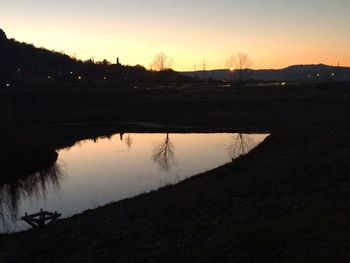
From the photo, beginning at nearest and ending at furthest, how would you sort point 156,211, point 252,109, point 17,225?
point 156,211 → point 17,225 → point 252,109

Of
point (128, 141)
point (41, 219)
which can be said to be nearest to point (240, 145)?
point (128, 141)

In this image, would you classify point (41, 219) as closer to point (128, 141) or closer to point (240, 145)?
point (240, 145)

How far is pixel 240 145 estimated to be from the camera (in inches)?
2247

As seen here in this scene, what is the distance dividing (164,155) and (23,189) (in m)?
17.7

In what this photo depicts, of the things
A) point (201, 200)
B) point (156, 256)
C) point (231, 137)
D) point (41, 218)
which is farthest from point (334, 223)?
point (231, 137)

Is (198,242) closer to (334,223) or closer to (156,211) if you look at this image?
(334,223)

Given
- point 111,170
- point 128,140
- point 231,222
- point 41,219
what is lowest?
point 128,140

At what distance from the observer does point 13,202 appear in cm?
3222

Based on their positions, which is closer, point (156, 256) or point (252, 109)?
point (156, 256)

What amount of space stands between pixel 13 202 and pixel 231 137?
126ft

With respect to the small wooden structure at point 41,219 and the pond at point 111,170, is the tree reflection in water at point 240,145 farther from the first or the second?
the small wooden structure at point 41,219

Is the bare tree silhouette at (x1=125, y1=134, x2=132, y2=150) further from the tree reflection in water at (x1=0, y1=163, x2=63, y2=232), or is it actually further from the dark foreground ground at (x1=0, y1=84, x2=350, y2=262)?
the dark foreground ground at (x1=0, y1=84, x2=350, y2=262)

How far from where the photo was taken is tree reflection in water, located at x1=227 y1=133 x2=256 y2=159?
165 feet

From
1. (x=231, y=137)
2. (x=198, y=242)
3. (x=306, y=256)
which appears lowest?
(x=231, y=137)
